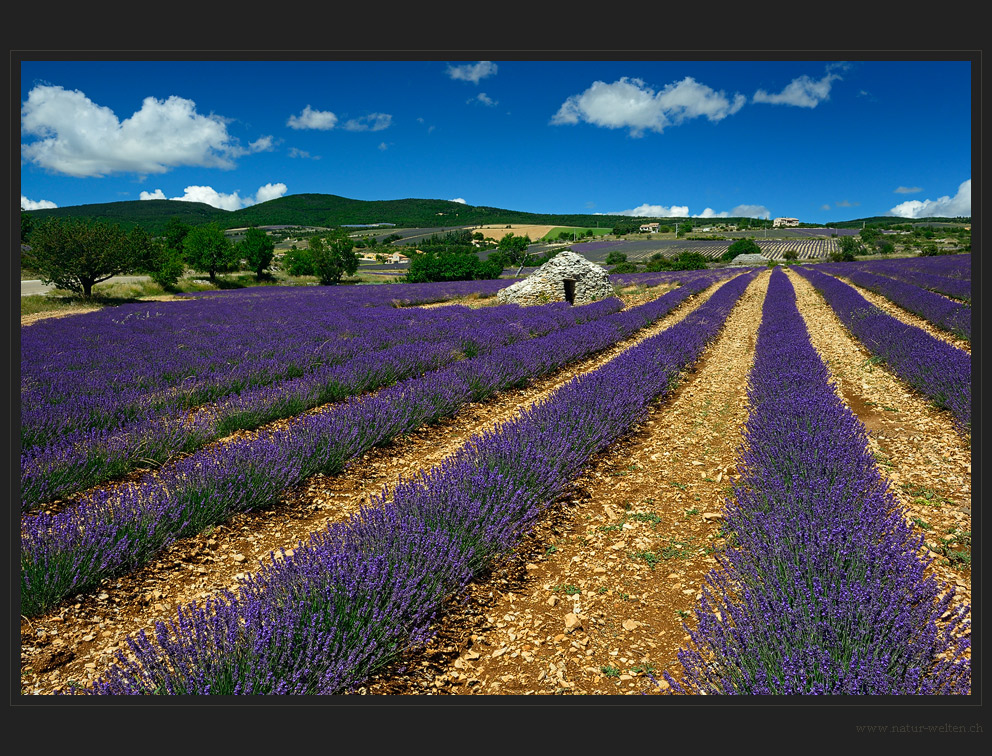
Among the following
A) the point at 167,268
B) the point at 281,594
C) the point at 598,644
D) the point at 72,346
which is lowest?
the point at 598,644

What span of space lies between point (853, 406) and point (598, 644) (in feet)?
15.2

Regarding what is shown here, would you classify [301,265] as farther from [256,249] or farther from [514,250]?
[514,250]

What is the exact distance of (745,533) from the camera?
2.34 meters

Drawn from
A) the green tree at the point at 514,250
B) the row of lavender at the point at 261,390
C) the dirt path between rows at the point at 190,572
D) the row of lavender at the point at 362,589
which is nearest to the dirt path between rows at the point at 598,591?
the row of lavender at the point at 362,589

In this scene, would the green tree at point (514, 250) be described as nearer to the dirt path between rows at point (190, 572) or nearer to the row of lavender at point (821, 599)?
the dirt path between rows at point (190, 572)

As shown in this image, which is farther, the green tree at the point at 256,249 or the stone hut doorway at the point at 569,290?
the green tree at the point at 256,249

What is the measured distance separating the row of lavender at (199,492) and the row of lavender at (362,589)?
1.93ft

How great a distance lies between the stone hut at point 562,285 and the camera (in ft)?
49.6

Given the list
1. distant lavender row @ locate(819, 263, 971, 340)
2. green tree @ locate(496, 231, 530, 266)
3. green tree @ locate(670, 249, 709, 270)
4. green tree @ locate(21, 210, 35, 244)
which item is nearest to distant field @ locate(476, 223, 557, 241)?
green tree @ locate(496, 231, 530, 266)

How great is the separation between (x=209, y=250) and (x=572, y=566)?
3900 cm

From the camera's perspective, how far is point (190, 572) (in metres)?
2.42
